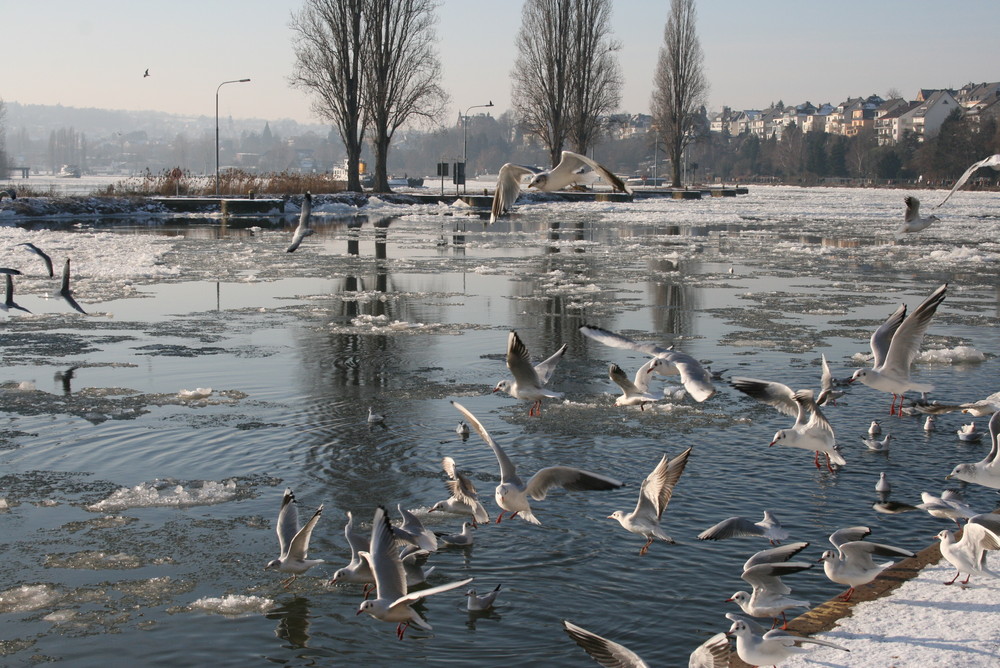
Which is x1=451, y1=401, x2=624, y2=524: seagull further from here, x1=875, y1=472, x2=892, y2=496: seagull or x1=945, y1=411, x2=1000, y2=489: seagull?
x1=875, y1=472, x2=892, y2=496: seagull

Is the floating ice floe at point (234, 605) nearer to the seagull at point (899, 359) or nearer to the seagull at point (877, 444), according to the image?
the seagull at point (899, 359)

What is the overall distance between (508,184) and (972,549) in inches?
228

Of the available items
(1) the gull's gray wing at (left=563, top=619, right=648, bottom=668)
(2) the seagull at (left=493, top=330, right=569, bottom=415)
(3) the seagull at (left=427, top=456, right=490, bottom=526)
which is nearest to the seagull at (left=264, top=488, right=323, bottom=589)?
(3) the seagull at (left=427, top=456, right=490, bottom=526)

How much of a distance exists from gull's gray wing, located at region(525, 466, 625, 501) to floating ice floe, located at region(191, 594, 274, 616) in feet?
5.67

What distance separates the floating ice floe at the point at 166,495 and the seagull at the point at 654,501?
10.3 ft

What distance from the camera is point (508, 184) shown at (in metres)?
10.1

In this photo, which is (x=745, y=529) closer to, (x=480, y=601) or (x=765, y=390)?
(x=765, y=390)

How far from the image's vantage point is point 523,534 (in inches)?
281

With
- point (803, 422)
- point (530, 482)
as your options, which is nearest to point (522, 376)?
point (530, 482)

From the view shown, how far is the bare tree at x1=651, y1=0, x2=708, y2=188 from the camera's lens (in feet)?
257

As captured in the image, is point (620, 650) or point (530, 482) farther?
point (530, 482)

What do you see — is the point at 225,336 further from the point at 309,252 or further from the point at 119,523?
the point at 309,252

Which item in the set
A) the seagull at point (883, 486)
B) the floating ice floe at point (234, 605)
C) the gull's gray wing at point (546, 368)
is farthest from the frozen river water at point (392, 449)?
the gull's gray wing at point (546, 368)

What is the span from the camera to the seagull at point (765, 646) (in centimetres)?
455
